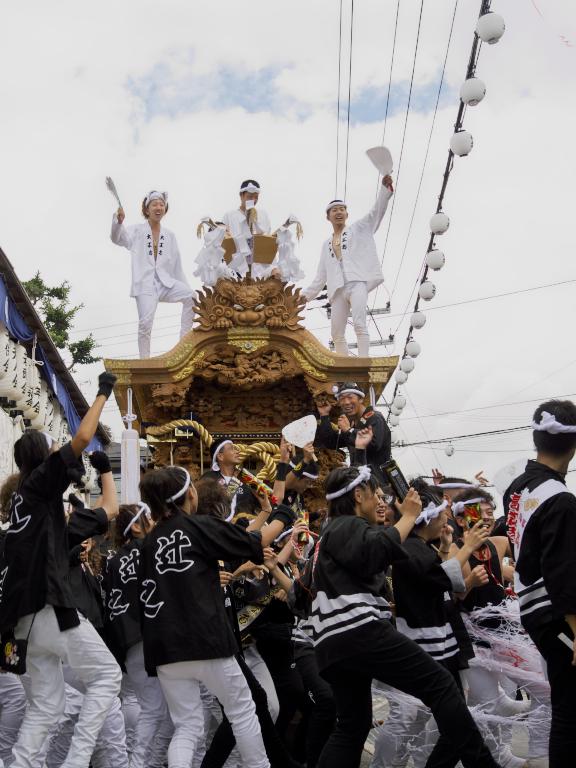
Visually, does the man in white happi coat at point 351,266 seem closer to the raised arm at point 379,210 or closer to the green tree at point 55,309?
the raised arm at point 379,210

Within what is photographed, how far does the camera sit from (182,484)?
4367 mm

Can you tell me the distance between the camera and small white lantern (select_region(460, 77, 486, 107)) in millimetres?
8852

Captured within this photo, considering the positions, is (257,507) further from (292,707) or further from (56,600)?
(56,600)

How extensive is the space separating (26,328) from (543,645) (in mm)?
11632

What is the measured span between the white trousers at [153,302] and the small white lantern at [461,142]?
10.8ft

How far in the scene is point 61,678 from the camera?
4305 mm

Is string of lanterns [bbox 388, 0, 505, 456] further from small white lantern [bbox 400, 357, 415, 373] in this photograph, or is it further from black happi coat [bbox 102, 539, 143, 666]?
black happi coat [bbox 102, 539, 143, 666]

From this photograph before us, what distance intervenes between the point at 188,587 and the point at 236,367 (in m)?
5.01

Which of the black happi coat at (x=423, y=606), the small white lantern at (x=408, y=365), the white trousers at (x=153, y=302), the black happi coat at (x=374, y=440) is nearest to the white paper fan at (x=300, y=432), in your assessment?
the black happi coat at (x=374, y=440)

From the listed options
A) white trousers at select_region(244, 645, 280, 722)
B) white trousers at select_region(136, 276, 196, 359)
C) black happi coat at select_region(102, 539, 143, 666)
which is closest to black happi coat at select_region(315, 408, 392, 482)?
white trousers at select_region(244, 645, 280, 722)

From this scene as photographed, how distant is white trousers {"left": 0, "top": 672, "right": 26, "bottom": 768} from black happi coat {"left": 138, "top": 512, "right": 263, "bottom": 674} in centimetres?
112

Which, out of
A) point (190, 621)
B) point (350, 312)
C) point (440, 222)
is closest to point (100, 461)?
point (190, 621)

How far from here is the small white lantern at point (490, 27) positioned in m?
8.15

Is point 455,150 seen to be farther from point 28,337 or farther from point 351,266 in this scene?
point 28,337
